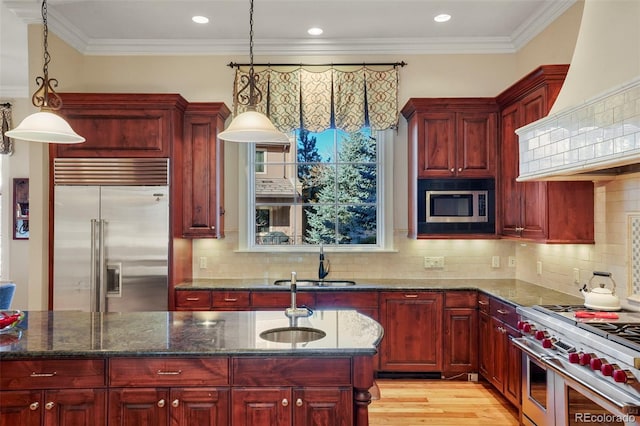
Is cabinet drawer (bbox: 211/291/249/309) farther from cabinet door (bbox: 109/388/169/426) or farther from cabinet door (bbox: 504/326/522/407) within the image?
cabinet door (bbox: 504/326/522/407)

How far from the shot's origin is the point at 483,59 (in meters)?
4.62

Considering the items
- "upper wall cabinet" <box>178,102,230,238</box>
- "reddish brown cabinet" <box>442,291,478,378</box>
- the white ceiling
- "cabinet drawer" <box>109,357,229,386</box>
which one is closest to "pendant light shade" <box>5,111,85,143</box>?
"cabinet drawer" <box>109,357,229,386</box>

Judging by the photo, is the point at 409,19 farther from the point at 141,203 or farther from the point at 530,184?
the point at 141,203

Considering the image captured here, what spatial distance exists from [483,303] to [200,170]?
9.37ft

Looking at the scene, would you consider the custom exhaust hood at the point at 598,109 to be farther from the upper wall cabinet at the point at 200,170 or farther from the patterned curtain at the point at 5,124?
the patterned curtain at the point at 5,124

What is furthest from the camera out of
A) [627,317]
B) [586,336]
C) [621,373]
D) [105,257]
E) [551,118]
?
[105,257]

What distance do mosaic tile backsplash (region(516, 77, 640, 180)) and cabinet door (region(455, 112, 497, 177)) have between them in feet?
3.24

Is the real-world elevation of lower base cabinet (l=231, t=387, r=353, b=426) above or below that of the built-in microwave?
below

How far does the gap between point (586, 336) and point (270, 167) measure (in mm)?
3330

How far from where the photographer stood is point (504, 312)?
3400 millimetres

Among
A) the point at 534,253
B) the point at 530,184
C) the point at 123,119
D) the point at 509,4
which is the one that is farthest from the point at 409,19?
the point at 123,119

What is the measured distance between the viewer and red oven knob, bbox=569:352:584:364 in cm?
227

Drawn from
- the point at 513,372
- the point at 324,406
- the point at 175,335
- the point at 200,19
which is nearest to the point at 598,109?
the point at 513,372

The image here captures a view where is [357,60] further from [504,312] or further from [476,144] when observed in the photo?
[504,312]
